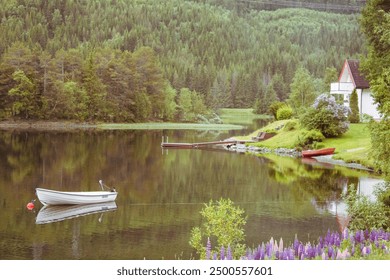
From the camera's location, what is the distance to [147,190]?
48.7 feet

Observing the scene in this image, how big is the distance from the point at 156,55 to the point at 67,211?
6648 mm

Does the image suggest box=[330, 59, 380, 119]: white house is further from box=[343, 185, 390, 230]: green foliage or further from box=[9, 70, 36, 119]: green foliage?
box=[343, 185, 390, 230]: green foliage

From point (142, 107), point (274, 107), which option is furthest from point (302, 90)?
point (142, 107)

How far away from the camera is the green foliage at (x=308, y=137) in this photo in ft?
66.7

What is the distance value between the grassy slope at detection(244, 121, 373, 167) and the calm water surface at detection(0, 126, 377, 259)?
0.86 metres

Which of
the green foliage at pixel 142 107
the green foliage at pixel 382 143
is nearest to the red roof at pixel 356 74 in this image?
the green foliage at pixel 142 107

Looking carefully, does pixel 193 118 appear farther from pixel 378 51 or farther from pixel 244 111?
pixel 378 51

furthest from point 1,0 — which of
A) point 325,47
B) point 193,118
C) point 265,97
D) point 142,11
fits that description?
point 325,47

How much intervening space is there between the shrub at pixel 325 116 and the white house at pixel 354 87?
1.15 ft

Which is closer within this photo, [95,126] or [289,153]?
[95,126]

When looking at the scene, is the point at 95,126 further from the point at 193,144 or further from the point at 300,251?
the point at 300,251

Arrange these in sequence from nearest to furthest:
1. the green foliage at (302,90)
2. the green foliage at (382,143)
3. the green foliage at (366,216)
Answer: the green foliage at (366,216)
the green foliage at (382,143)
the green foliage at (302,90)

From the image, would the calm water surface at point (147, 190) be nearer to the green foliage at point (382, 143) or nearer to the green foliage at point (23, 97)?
the green foliage at point (23, 97)

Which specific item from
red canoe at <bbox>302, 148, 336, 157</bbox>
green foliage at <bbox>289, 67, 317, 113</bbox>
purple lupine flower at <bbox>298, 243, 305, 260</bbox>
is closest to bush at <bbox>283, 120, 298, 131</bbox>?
green foliage at <bbox>289, 67, 317, 113</bbox>
